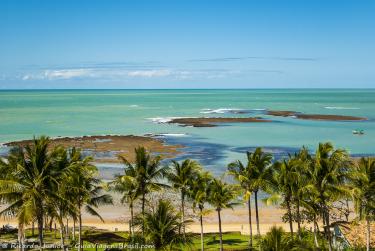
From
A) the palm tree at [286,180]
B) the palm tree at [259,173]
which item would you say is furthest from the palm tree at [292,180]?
the palm tree at [259,173]

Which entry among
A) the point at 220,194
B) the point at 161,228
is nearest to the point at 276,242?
the point at 161,228

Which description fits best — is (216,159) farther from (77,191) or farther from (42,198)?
(42,198)

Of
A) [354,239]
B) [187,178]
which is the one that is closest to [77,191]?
→ [187,178]

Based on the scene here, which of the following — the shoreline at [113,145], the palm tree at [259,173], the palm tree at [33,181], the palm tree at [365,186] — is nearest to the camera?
the palm tree at [33,181]

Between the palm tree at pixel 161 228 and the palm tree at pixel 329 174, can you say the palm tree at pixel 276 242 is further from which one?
the palm tree at pixel 329 174

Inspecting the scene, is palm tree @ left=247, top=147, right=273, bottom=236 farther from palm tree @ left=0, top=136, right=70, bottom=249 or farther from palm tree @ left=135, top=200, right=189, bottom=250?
palm tree @ left=0, top=136, right=70, bottom=249

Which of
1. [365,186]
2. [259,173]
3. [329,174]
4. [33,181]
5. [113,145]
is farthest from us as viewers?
[113,145]

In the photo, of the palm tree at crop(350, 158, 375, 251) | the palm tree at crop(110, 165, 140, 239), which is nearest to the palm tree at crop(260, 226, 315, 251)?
the palm tree at crop(350, 158, 375, 251)

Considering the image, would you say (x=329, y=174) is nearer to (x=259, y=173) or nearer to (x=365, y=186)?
(x=365, y=186)

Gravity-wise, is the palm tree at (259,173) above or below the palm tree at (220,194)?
above

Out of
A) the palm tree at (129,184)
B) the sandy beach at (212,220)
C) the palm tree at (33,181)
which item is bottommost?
the sandy beach at (212,220)
